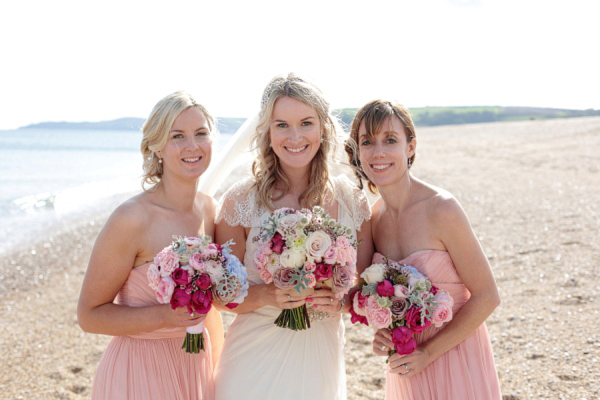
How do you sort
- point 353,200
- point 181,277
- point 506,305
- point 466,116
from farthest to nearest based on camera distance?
1. point 466,116
2. point 506,305
3. point 353,200
4. point 181,277

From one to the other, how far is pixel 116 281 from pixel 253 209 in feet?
3.75

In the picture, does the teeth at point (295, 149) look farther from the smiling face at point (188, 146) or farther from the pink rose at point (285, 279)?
the pink rose at point (285, 279)

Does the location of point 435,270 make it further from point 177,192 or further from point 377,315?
point 177,192

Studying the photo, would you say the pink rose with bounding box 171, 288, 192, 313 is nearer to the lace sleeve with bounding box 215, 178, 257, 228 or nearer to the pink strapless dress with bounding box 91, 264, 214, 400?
the pink strapless dress with bounding box 91, 264, 214, 400

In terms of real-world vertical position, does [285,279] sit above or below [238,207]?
below

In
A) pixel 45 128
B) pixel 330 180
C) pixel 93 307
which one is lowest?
pixel 45 128

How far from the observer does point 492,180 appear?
21.6 meters

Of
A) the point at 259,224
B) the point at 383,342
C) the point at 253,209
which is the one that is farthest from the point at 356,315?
the point at 253,209

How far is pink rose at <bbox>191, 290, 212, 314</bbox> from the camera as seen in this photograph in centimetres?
333

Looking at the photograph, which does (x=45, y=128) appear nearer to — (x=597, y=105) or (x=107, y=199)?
(x=107, y=199)

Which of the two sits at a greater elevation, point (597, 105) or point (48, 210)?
point (597, 105)

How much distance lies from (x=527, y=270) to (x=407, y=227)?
269 inches

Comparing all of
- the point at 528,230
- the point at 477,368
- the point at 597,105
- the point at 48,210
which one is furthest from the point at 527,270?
the point at 48,210

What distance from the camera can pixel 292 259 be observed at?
A: 11.2 ft
